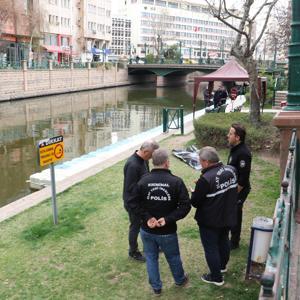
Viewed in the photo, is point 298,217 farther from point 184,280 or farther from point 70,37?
point 70,37

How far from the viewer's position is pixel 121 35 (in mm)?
126812

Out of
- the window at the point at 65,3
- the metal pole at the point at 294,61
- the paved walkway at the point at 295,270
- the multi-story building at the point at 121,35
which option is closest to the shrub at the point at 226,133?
the metal pole at the point at 294,61

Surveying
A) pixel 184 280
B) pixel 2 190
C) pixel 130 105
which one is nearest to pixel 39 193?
pixel 2 190

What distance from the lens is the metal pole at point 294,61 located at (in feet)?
23.1

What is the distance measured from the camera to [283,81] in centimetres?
3325

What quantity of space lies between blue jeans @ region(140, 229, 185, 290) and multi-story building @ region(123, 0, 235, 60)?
4267 inches

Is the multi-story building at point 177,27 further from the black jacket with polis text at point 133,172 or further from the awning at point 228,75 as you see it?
the black jacket with polis text at point 133,172

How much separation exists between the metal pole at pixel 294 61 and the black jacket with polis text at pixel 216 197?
2.72 meters

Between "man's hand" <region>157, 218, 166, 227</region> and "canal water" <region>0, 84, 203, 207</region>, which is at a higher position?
"man's hand" <region>157, 218, 166, 227</region>

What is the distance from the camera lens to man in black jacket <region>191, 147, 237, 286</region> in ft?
16.3

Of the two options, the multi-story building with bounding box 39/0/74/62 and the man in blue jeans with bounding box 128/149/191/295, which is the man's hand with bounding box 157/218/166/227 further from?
the multi-story building with bounding box 39/0/74/62

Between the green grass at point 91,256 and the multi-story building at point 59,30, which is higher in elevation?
the multi-story building at point 59,30

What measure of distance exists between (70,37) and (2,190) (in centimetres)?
6955

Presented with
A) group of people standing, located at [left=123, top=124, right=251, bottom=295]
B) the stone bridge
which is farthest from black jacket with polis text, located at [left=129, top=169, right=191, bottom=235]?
the stone bridge
